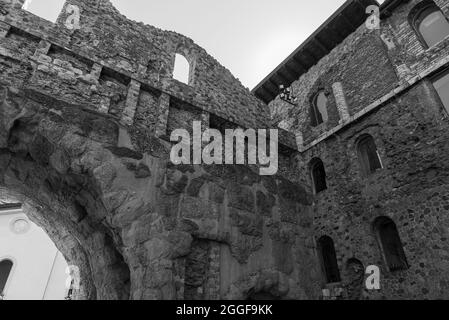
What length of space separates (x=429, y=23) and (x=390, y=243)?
537cm

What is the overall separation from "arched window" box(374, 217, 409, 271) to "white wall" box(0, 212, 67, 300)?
17.1 meters

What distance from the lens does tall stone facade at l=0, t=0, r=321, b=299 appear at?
13.9 feet

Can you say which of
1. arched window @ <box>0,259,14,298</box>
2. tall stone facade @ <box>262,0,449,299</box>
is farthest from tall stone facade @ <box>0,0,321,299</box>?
arched window @ <box>0,259,14,298</box>

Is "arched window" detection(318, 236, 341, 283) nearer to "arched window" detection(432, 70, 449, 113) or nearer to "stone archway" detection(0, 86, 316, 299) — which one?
"stone archway" detection(0, 86, 316, 299)

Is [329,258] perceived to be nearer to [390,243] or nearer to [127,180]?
[390,243]

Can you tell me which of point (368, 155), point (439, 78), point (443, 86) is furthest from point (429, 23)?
point (368, 155)

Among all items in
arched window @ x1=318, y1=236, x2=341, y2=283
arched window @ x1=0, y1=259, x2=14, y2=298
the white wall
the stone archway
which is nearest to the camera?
the stone archway

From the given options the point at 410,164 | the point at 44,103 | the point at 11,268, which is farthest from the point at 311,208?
the point at 11,268

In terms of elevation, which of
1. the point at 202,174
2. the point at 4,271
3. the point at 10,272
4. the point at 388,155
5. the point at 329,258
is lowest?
the point at 329,258

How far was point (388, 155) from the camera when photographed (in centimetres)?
640

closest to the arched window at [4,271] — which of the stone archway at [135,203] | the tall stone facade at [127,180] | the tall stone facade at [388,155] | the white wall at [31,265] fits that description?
the white wall at [31,265]

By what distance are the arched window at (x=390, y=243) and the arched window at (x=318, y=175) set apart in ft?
5.91

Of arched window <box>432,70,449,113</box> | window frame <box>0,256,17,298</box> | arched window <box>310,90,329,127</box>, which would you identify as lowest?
window frame <box>0,256,17,298</box>
